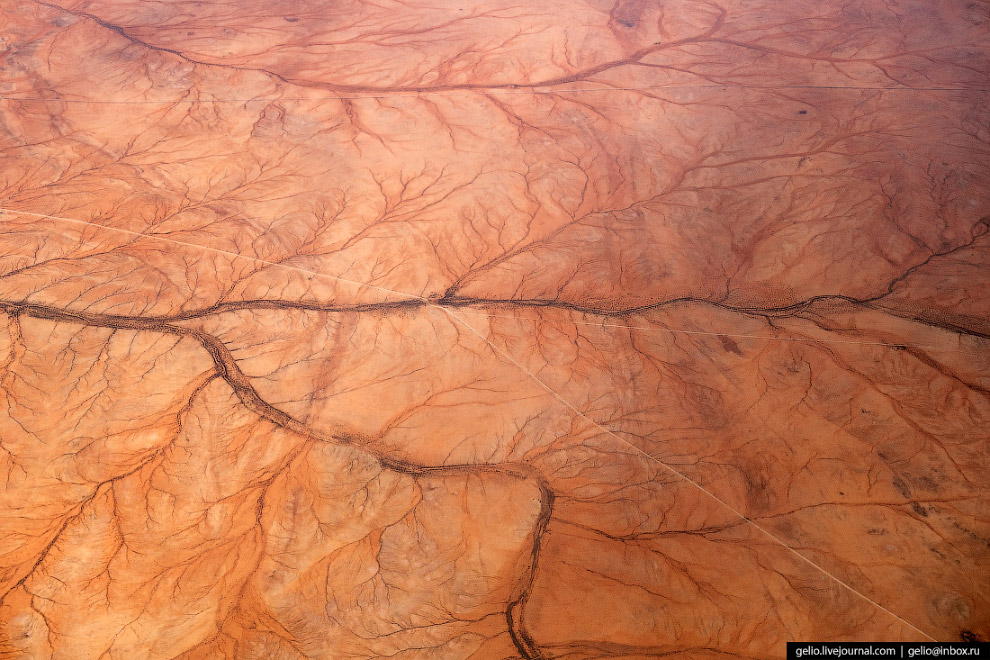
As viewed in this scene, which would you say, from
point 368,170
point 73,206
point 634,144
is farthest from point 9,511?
point 634,144

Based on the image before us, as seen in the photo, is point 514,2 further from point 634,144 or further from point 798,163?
point 798,163

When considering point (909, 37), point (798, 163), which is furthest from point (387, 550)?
point (909, 37)

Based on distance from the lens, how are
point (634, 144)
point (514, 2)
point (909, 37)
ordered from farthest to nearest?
1. point (514, 2)
2. point (909, 37)
3. point (634, 144)

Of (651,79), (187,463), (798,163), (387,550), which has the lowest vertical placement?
(387,550)

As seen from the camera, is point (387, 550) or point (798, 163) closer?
point (387, 550)

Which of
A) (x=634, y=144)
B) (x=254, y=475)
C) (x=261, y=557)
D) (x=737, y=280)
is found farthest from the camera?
(x=634, y=144)

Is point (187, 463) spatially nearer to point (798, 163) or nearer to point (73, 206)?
point (73, 206)

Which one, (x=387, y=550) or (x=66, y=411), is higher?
(x=66, y=411)
